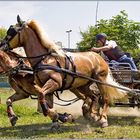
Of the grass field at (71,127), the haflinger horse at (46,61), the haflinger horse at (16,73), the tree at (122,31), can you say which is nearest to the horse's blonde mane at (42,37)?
the haflinger horse at (46,61)

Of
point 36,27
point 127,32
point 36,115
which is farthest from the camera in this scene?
point 127,32

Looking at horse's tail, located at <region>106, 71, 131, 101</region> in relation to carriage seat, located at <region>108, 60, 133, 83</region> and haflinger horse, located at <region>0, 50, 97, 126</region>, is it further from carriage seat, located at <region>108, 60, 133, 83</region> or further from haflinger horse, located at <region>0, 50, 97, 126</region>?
haflinger horse, located at <region>0, 50, 97, 126</region>

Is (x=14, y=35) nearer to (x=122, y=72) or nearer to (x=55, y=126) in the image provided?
(x=55, y=126)

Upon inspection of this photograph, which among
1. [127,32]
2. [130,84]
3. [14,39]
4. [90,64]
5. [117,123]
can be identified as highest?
[14,39]

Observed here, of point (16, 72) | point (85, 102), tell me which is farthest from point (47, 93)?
point (85, 102)

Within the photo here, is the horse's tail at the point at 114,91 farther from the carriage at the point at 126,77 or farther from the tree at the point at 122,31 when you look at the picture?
the tree at the point at 122,31

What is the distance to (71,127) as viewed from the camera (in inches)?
339

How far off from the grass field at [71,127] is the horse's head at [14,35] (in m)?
1.65

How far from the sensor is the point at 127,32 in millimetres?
27219

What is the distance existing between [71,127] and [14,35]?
2.20 meters

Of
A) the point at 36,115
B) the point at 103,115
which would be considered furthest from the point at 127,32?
the point at 103,115

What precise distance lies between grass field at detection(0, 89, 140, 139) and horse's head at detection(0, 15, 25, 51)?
1.65m

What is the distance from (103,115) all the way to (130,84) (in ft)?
3.69

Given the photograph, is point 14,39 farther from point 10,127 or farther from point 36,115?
point 36,115
